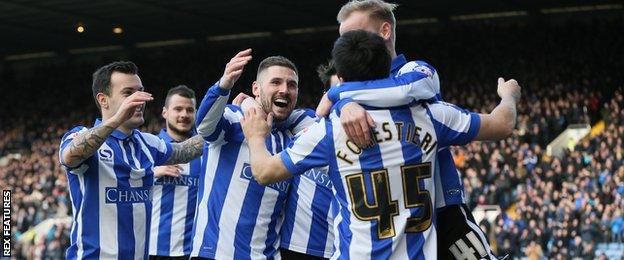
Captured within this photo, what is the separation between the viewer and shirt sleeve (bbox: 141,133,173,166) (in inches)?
280

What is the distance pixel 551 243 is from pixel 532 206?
1.51 m

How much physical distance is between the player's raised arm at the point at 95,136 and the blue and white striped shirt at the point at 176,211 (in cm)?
265

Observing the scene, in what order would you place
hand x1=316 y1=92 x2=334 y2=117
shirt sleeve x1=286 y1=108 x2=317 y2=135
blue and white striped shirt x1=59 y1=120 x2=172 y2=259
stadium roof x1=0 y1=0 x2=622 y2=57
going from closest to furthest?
hand x1=316 y1=92 x2=334 y2=117 → blue and white striped shirt x1=59 y1=120 x2=172 y2=259 → shirt sleeve x1=286 y1=108 x2=317 y2=135 → stadium roof x1=0 y1=0 x2=622 y2=57

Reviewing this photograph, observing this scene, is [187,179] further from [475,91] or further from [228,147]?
[475,91]

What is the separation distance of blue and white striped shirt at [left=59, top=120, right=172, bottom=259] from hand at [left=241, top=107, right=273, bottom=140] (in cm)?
164

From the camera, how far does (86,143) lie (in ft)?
19.7

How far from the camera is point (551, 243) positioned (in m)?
20.1

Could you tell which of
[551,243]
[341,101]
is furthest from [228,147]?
[551,243]

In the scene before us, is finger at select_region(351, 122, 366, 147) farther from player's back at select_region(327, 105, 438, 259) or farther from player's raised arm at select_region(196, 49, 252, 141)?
player's raised arm at select_region(196, 49, 252, 141)

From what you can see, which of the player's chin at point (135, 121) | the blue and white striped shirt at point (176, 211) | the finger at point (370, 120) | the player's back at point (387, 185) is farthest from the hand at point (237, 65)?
the blue and white striped shirt at point (176, 211)

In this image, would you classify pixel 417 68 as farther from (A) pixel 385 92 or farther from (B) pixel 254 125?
(B) pixel 254 125

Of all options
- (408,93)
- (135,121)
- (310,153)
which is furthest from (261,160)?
(135,121)

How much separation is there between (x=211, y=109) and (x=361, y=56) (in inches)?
67.9

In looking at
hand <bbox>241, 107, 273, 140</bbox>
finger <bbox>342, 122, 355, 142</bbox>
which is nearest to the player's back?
finger <bbox>342, 122, 355, 142</bbox>
